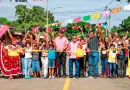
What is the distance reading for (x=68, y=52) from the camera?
17.4 metres

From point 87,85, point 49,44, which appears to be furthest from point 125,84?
point 49,44

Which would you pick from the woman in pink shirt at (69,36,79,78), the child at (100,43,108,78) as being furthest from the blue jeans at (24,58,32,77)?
the child at (100,43,108,78)

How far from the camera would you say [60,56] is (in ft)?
57.1

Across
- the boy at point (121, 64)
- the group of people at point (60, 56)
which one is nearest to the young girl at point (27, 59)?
the group of people at point (60, 56)

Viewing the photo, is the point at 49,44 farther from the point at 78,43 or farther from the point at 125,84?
the point at 125,84

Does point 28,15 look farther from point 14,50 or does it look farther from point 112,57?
point 112,57

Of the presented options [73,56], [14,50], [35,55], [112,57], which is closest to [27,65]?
[35,55]

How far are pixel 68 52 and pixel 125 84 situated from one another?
3.61 m

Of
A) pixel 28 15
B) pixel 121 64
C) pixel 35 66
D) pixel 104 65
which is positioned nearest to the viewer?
pixel 35 66

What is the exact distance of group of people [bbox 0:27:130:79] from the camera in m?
17.2

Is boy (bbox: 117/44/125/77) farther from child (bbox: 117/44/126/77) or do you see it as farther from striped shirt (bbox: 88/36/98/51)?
striped shirt (bbox: 88/36/98/51)

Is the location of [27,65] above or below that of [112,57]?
below

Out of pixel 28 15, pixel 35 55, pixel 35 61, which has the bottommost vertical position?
pixel 35 61

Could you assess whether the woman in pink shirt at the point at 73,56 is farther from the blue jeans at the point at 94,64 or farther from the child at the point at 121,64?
the child at the point at 121,64
